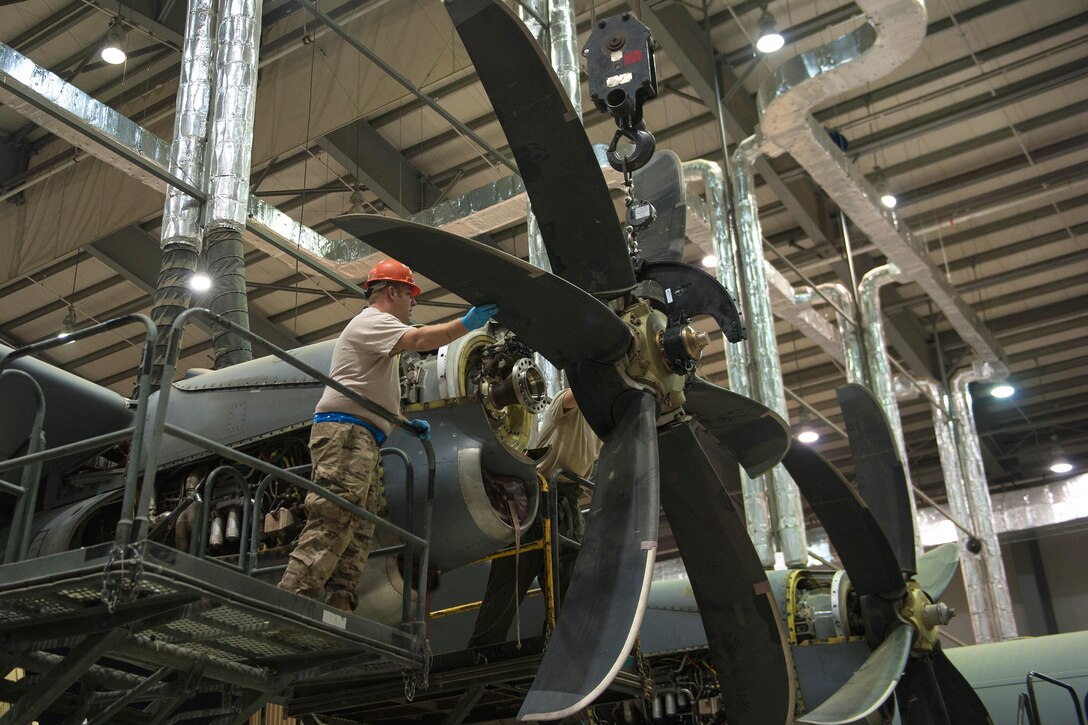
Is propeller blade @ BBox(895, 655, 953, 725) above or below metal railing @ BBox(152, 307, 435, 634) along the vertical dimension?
below

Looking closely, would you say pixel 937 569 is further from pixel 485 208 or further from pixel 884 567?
pixel 485 208

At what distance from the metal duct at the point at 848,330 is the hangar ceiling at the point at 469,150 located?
2.49 feet

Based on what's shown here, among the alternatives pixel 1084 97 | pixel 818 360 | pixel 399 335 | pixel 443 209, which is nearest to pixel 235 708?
pixel 399 335

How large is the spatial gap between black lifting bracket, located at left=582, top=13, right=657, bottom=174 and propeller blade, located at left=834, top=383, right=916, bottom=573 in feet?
11.9

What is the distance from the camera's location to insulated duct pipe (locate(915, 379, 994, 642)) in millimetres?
18775

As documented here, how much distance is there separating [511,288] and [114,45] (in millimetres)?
10505

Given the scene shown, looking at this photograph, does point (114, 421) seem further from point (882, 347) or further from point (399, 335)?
point (882, 347)

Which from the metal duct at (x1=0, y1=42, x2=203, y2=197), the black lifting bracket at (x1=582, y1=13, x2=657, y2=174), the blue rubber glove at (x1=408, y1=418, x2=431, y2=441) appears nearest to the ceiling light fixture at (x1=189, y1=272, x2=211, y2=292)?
the metal duct at (x1=0, y1=42, x2=203, y2=197)

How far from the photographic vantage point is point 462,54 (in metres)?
13.5

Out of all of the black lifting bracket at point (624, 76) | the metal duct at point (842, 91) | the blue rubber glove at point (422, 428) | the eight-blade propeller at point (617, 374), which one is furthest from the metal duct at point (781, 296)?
the blue rubber glove at point (422, 428)

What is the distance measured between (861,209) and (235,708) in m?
12.2

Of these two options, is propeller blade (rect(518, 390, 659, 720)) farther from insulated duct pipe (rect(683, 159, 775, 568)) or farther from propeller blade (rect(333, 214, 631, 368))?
insulated duct pipe (rect(683, 159, 775, 568))

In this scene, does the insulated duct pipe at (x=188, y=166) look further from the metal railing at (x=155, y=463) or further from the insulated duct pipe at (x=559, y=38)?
the insulated duct pipe at (x=559, y=38)

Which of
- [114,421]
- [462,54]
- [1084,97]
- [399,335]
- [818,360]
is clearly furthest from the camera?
[818,360]
